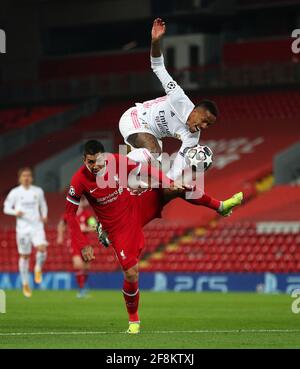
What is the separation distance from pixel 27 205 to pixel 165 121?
9872 mm

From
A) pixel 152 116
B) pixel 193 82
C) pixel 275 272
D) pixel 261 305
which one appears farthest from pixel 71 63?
pixel 152 116

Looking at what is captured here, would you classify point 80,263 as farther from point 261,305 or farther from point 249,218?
point 249,218

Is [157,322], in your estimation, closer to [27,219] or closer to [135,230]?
[135,230]

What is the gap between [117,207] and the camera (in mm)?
13922

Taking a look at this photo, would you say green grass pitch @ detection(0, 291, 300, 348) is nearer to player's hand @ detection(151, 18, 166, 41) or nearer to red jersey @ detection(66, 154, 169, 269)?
red jersey @ detection(66, 154, 169, 269)

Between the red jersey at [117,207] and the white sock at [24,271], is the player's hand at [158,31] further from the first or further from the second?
the white sock at [24,271]

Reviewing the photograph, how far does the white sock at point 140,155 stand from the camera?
1380cm

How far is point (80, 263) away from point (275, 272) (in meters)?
5.50

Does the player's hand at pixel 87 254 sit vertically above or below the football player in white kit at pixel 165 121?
below

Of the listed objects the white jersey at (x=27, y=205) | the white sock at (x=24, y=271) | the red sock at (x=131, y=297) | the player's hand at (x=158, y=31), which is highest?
the white jersey at (x=27, y=205)

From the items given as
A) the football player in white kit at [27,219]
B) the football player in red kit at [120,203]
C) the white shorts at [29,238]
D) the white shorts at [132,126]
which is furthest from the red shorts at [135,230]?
the white shorts at [29,238]

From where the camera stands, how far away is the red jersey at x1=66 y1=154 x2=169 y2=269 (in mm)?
13625

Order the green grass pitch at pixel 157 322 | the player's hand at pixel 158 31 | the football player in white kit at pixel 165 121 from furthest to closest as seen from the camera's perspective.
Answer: the football player in white kit at pixel 165 121 < the player's hand at pixel 158 31 < the green grass pitch at pixel 157 322

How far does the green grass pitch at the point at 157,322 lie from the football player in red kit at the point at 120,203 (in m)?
0.77
